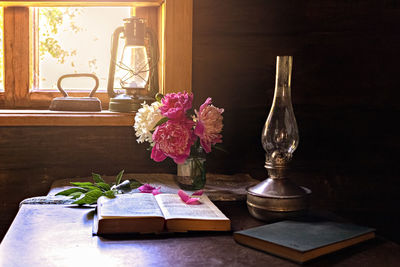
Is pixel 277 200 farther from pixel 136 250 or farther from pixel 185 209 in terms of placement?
pixel 136 250

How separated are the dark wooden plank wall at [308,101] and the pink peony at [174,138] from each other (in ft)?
1.35

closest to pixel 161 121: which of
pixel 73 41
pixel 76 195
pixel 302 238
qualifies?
pixel 76 195

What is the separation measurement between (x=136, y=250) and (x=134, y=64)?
91cm

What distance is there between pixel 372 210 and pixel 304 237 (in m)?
0.98

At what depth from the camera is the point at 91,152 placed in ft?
5.51

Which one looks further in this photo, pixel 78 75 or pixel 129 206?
pixel 78 75

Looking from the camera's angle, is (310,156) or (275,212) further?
(310,156)

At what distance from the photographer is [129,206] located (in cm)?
109

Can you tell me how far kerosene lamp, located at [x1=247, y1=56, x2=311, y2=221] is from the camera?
43.9 inches

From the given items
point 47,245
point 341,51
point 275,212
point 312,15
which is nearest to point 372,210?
point 341,51

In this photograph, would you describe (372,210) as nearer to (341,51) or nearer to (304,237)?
(341,51)

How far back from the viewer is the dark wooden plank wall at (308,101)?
170cm

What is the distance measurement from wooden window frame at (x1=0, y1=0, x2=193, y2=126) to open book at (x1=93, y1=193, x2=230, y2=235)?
25.2 inches

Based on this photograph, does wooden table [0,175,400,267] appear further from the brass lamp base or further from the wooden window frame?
the wooden window frame
